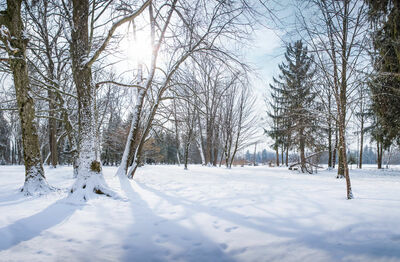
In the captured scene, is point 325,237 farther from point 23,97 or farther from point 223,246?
point 23,97

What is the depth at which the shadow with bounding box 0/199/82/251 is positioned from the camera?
2041 millimetres

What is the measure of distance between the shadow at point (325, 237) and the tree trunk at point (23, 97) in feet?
13.5

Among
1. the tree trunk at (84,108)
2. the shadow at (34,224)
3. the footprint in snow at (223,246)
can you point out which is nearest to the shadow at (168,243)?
the footprint in snow at (223,246)

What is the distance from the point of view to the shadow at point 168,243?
183cm

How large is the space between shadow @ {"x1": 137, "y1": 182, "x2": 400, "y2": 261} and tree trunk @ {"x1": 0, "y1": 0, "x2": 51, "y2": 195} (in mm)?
4127

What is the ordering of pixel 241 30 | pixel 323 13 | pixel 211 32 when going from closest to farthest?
pixel 323 13
pixel 241 30
pixel 211 32

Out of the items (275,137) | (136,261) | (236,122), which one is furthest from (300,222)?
(275,137)

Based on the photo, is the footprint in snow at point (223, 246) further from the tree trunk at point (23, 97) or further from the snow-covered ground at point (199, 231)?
the tree trunk at point (23, 97)

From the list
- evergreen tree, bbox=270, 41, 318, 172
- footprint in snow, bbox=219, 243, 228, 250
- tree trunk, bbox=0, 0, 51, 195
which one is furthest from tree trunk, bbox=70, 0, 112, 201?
evergreen tree, bbox=270, 41, 318, 172

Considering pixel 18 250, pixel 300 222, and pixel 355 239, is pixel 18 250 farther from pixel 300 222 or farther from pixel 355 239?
pixel 355 239

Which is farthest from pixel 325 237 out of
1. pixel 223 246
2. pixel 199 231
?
pixel 199 231

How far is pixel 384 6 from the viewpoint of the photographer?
3.06 meters

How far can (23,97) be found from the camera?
4.18 meters

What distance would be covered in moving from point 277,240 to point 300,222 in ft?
2.25
